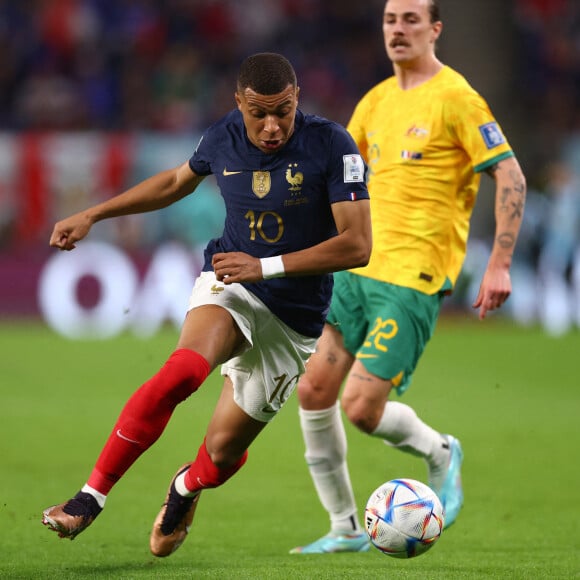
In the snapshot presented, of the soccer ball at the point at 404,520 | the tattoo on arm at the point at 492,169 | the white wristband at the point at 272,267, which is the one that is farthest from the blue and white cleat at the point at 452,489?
the white wristband at the point at 272,267

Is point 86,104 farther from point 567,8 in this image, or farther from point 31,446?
point 31,446

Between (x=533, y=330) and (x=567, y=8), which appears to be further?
(x=567, y=8)

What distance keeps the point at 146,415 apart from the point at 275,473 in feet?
11.9

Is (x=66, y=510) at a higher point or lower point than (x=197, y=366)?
lower

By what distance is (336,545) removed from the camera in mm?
6219

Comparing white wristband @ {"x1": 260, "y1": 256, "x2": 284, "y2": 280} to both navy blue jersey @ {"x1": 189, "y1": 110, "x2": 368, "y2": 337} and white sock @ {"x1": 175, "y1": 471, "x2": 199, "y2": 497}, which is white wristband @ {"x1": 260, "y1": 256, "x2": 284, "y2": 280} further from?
white sock @ {"x1": 175, "y1": 471, "x2": 199, "y2": 497}

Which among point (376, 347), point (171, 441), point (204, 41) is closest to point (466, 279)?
point (204, 41)

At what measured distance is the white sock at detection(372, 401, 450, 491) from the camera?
20.7ft

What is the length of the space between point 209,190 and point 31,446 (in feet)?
28.0

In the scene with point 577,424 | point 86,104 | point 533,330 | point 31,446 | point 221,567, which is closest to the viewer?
point 221,567

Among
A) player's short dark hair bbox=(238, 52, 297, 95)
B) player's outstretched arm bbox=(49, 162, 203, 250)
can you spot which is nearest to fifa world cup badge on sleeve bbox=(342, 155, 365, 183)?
player's short dark hair bbox=(238, 52, 297, 95)

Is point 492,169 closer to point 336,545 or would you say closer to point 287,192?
point 287,192

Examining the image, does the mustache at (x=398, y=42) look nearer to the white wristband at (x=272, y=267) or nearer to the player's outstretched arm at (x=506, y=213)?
the player's outstretched arm at (x=506, y=213)

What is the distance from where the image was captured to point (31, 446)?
908cm
